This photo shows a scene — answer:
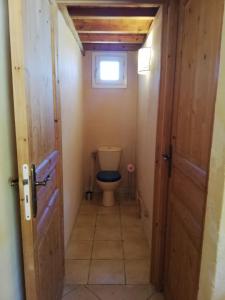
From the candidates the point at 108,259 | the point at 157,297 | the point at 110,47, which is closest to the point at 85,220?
the point at 108,259

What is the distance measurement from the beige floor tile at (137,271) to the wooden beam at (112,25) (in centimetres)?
231

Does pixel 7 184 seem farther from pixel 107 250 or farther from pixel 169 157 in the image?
pixel 107 250

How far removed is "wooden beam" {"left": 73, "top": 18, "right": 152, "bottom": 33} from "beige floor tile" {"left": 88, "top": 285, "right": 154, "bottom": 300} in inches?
95.6

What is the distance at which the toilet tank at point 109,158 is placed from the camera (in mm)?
3428

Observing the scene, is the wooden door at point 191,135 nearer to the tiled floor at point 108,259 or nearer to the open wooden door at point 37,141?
the tiled floor at point 108,259

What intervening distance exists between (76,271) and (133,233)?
0.81 meters

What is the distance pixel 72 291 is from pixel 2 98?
1.52 m

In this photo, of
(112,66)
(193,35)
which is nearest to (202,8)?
(193,35)

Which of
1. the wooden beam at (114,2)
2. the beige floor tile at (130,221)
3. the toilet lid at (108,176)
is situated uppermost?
the wooden beam at (114,2)

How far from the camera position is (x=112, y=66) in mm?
3479

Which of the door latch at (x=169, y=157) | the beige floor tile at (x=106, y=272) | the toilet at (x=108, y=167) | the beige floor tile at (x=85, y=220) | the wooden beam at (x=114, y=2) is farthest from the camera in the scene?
the toilet at (x=108, y=167)

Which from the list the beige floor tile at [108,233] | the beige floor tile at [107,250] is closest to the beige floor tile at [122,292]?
the beige floor tile at [107,250]

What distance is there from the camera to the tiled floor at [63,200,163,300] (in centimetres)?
179

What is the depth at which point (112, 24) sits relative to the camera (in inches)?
97.7
